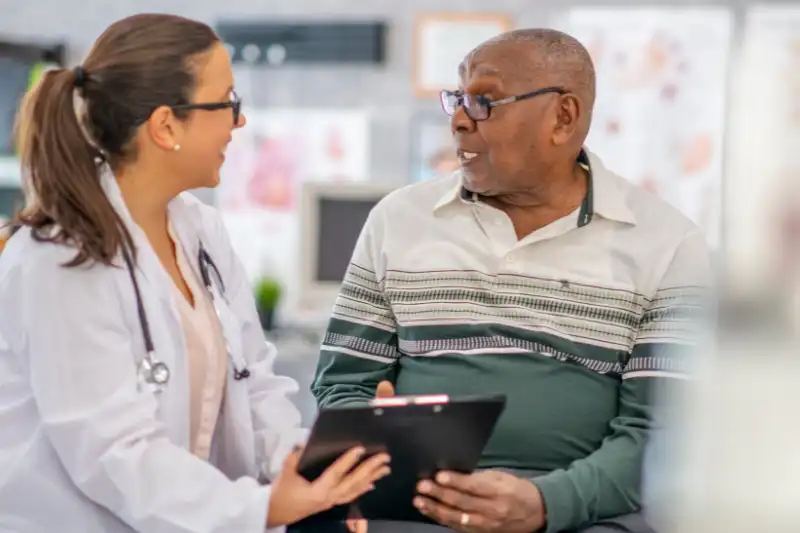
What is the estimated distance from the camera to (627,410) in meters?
1.49

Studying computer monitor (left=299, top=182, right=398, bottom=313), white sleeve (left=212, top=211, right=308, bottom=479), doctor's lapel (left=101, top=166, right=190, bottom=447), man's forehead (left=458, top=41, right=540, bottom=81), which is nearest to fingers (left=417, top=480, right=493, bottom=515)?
white sleeve (left=212, top=211, right=308, bottom=479)

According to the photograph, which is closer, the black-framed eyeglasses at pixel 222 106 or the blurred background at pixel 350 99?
the black-framed eyeglasses at pixel 222 106

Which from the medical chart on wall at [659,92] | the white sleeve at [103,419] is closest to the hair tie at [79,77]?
the white sleeve at [103,419]

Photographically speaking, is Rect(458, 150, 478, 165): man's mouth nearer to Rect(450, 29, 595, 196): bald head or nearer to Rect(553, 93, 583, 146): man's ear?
Answer: Rect(450, 29, 595, 196): bald head

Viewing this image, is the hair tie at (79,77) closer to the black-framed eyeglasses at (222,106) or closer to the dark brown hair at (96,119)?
the dark brown hair at (96,119)

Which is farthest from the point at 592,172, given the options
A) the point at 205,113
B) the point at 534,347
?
the point at 205,113

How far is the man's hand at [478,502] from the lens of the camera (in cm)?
129

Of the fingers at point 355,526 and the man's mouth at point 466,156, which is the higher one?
the man's mouth at point 466,156

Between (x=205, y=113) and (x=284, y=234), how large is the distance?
230cm

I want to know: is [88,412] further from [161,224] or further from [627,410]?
[627,410]

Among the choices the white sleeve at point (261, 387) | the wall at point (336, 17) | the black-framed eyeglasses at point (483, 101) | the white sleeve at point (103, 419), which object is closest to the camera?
the white sleeve at point (103, 419)

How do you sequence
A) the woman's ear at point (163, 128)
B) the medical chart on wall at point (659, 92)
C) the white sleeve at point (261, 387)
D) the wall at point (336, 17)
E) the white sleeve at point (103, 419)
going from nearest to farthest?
the white sleeve at point (103, 419), the woman's ear at point (163, 128), the white sleeve at point (261, 387), the medical chart on wall at point (659, 92), the wall at point (336, 17)

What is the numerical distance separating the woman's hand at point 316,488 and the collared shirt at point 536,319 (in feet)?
1.11

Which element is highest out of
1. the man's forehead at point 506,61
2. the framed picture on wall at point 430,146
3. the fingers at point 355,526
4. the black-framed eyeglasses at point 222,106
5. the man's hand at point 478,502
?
the man's forehead at point 506,61
